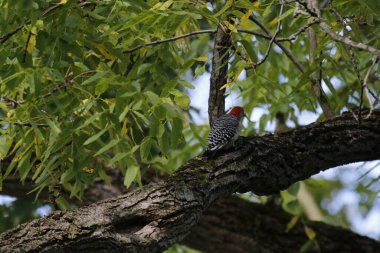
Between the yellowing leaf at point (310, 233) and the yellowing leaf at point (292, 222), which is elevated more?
the yellowing leaf at point (292, 222)

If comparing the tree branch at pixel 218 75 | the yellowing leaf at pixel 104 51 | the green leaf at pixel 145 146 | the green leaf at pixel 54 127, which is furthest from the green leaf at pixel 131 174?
the tree branch at pixel 218 75

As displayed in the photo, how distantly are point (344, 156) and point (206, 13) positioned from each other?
186 cm

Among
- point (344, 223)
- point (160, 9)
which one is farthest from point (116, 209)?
point (344, 223)

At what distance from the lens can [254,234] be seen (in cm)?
682

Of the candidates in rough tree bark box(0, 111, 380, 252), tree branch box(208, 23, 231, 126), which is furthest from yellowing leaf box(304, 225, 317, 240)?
tree branch box(208, 23, 231, 126)

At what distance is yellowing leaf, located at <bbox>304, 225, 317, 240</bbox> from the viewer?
263 inches

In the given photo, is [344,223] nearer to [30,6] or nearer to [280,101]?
[280,101]

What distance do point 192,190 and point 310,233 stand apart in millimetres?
2695

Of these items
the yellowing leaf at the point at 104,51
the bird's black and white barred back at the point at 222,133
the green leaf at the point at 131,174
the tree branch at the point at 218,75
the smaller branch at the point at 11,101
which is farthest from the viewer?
the tree branch at the point at 218,75

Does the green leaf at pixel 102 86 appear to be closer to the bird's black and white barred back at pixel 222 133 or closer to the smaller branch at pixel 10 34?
the smaller branch at pixel 10 34

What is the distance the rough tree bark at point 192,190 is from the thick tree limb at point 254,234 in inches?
55.8

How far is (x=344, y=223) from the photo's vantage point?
1121cm

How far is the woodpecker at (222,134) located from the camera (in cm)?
484

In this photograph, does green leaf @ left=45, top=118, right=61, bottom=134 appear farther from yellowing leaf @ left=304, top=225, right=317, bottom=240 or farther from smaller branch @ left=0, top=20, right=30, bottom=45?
yellowing leaf @ left=304, top=225, right=317, bottom=240
